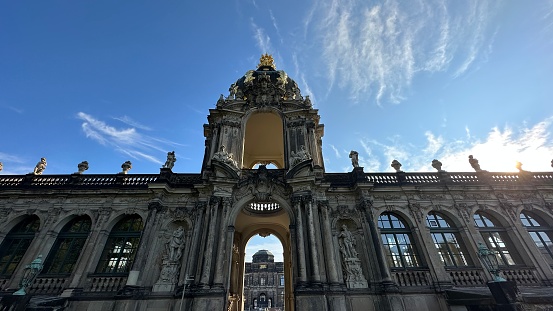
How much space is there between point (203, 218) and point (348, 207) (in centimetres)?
905

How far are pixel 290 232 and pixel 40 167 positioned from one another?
19.4m

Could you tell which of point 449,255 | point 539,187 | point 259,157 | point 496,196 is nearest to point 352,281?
point 449,255

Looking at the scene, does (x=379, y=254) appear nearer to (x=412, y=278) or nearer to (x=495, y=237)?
(x=412, y=278)

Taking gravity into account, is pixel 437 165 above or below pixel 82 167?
below

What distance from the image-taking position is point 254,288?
5650 centimetres

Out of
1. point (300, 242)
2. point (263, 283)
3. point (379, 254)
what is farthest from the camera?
point (263, 283)

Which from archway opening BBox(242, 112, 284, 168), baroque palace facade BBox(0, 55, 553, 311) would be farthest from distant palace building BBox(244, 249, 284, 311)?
archway opening BBox(242, 112, 284, 168)

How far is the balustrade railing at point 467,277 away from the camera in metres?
13.1

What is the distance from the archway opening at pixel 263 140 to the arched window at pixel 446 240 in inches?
503

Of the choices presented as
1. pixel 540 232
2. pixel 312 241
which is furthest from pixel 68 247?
pixel 540 232

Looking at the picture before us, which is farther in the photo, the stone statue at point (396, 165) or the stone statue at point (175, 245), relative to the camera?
the stone statue at point (396, 165)

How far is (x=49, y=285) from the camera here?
13.0 metres

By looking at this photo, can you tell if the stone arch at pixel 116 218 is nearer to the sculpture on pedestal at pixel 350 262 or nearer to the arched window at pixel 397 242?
the sculpture on pedestal at pixel 350 262

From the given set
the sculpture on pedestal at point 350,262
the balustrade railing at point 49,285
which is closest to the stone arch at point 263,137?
the sculpture on pedestal at point 350,262
